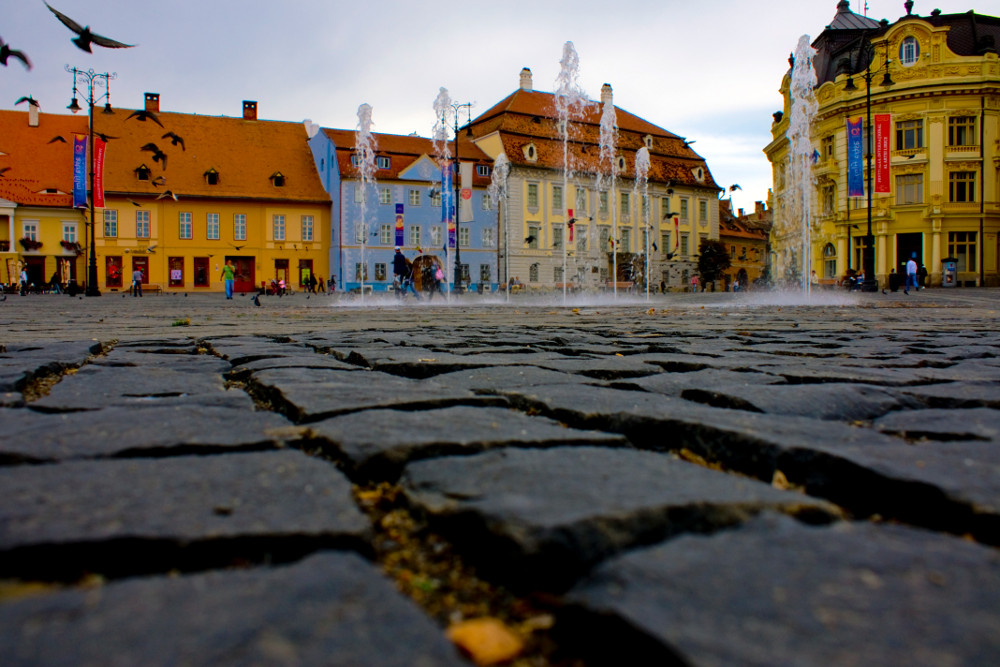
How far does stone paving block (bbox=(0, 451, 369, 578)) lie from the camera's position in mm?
1057

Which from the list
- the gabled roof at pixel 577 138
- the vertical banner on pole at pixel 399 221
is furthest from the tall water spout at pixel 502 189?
the vertical banner on pole at pixel 399 221

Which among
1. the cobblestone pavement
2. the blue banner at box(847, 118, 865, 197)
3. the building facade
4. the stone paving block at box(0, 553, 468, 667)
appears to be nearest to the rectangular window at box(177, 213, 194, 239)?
the building facade

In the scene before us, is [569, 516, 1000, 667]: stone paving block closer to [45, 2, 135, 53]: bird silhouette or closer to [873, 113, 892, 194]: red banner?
[45, 2, 135, 53]: bird silhouette

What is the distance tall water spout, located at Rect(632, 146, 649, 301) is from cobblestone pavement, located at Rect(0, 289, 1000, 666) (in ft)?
173

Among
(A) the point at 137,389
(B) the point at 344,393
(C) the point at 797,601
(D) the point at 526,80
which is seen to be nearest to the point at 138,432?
(B) the point at 344,393

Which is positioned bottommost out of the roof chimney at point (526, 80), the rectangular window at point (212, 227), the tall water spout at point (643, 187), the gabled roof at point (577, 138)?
the rectangular window at point (212, 227)

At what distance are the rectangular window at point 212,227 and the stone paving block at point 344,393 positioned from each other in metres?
45.4

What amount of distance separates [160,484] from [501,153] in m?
49.2

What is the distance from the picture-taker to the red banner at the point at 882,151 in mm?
33719

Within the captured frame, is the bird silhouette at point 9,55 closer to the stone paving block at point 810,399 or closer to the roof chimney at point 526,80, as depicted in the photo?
the stone paving block at point 810,399

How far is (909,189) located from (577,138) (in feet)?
67.4

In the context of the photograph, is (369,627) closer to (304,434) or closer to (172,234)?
(304,434)

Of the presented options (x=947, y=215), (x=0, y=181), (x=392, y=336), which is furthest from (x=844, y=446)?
(x=0, y=181)

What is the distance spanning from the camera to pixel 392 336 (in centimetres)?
628
